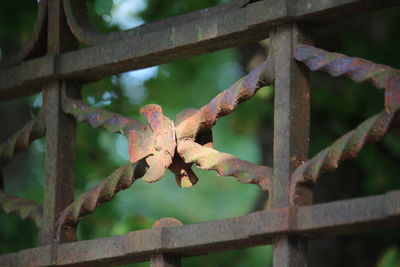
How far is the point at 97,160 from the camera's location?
5520 millimetres

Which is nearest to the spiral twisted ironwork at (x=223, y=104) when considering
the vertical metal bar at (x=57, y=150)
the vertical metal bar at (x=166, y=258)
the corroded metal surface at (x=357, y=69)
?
the corroded metal surface at (x=357, y=69)

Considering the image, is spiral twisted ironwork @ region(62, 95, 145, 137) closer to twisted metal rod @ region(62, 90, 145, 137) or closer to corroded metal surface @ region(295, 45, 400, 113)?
twisted metal rod @ region(62, 90, 145, 137)

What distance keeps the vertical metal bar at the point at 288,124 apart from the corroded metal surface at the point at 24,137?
30.3 inches

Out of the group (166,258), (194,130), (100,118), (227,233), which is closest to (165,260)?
(166,258)

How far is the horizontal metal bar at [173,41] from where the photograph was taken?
238cm

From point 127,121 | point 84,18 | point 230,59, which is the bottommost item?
point 127,121

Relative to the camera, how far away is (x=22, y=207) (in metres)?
2.85

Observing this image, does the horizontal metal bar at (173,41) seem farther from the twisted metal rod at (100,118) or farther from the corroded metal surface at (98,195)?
the corroded metal surface at (98,195)

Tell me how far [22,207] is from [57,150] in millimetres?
192

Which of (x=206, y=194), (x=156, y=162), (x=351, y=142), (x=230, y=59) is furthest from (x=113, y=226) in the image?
(x=206, y=194)

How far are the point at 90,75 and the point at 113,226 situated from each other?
242 cm

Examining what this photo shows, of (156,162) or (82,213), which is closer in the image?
(156,162)

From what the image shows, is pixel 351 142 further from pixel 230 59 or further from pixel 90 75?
pixel 230 59

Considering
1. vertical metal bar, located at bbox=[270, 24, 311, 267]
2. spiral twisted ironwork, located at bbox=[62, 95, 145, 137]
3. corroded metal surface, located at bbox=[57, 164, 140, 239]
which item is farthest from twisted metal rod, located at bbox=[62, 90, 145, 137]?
vertical metal bar, located at bbox=[270, 24, 311, 267]
